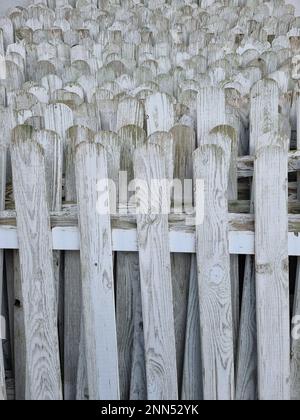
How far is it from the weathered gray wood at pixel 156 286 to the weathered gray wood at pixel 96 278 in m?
0.11

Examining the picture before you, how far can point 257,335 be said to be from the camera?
7.08ft

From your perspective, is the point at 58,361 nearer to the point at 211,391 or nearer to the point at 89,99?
the point at 211,391

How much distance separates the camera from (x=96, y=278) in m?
2.15

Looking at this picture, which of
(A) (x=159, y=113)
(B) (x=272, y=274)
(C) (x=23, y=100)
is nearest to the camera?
(B) (x=272, y=274)

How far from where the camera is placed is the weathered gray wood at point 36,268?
2100 millimetres

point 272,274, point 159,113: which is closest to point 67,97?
point 159,113

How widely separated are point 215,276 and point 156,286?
0.64 feet

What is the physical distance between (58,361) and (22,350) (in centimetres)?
20

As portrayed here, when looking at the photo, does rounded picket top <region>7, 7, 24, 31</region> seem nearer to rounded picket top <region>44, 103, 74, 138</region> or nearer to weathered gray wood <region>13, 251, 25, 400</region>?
rounded picket top <region>44, 103, 74, 138</region>

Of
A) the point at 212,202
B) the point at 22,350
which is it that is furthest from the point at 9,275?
the point at 212,202

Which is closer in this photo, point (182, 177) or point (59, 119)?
point (182, 177)

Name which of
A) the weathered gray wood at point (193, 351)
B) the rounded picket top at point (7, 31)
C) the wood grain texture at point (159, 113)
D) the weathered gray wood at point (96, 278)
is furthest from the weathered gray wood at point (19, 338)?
the rounded picket top at point (7, 31)

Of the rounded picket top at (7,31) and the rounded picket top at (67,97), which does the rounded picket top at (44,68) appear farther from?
the rounded picket top at (7,31)

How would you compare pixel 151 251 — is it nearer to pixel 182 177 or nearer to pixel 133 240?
pixel 133 240
